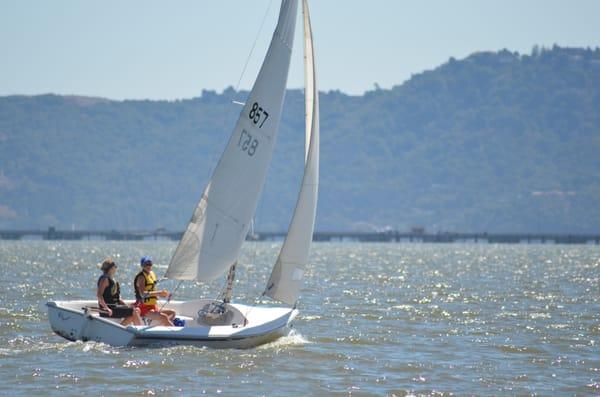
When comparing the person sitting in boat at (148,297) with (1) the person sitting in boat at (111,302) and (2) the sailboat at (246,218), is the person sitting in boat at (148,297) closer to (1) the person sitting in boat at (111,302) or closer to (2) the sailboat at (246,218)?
(1) the person sitting in boat at (111,302)

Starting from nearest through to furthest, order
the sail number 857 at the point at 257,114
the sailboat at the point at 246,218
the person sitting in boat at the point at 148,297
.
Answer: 1. the sailboat at the point at 246,218
2. the sail number 857 at the point at 257,114
3. the person sitting in boat at the point at 148,297

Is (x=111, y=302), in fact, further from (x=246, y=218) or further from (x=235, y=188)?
(x=235, y=188)

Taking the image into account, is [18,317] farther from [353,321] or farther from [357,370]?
[357,370]

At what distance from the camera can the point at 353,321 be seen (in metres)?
35.3

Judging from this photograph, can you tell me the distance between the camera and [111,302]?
89.2 ft

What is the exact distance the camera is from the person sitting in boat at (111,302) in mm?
26703

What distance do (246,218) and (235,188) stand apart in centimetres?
64

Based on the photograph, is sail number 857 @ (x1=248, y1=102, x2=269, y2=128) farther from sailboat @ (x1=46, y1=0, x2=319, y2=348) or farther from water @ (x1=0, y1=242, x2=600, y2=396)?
water @ (x1=0, y1=242, x2=600, y2=396)

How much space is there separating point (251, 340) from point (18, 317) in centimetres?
941

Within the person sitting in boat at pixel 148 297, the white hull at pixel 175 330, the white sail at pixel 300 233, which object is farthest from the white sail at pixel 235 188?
the white hull at pixel 175 330

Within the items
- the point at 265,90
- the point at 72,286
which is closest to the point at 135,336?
the point at 265,90

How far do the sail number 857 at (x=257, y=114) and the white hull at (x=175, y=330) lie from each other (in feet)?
12.6

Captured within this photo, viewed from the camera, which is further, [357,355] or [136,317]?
[357,355]

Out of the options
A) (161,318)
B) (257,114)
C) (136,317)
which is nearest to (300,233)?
(257,114)
